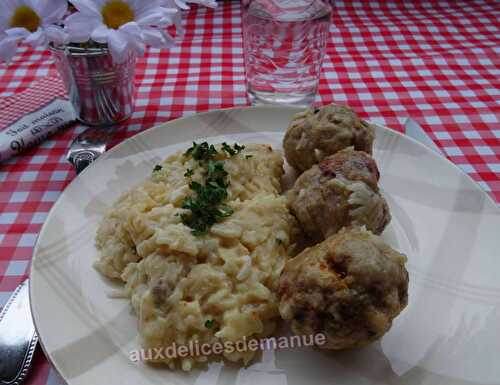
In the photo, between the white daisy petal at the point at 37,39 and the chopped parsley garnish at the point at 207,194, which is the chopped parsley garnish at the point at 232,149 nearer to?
the chopped parsley garnish at the point at 207,194

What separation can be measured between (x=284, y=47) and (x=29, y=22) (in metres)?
2.19

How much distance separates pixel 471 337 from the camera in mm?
2461

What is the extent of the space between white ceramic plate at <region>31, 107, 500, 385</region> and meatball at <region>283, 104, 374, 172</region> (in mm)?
448

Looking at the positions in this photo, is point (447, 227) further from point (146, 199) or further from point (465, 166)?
point (146, 199)

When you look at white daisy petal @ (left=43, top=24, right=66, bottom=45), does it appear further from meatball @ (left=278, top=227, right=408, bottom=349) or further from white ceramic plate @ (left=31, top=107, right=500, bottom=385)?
meatball @ (left=278, top=227, right=408, bottom=349)

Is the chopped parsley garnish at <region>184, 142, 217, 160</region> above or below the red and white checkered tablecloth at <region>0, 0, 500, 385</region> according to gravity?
above

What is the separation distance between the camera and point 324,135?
10.5 feet

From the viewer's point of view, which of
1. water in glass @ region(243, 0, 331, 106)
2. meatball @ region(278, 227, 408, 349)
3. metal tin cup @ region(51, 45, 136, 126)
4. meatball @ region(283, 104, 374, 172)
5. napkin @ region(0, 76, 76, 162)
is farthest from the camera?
water in glass @ region(243, 0, 331, 106)

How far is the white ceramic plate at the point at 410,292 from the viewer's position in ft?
7.67

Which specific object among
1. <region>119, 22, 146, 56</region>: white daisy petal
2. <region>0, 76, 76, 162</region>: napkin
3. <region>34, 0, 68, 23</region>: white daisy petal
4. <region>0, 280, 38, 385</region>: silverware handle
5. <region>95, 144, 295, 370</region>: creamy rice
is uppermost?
<region>34, 0, 68, 23</region>: white daisy petal

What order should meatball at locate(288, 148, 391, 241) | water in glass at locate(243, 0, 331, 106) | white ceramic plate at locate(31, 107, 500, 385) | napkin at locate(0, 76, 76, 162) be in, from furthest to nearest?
1. water in glass at locate(243, 0, 331, 106)
2. napkin at locate(0, 76, 76, 162)
3. meatball at locate(288, 148, 391, 241)
4. white ceramic plate at locate(31, 107, 500, 385)

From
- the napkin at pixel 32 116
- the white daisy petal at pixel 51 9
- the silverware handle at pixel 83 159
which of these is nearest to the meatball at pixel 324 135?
the silverware handle at pixel 83 159

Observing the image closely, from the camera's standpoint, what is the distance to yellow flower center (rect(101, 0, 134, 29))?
135 inches

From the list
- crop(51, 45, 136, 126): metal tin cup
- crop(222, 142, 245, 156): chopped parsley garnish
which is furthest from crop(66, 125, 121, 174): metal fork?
crop(222, 142, 245, 156): chopped parsley garnish
